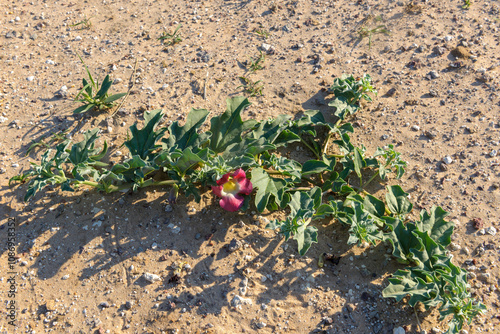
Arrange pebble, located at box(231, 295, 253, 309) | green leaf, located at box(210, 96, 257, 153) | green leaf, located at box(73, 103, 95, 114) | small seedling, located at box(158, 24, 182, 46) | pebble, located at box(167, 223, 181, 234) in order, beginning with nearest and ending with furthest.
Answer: pebble, located at box(231, 295, 253, 309) → pebble, located at box(167, 223, 181, 234) → green leaf, located at box(210, 96, 257, 153) → green leaf, located at box(73, 103, 95, 114) → small seedling, located at box(158, 24, 182, 46)

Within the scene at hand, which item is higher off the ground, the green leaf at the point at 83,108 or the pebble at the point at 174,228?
the green leaf at the point at 83,108

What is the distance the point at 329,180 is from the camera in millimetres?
3709

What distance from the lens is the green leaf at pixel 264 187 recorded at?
11.0ft

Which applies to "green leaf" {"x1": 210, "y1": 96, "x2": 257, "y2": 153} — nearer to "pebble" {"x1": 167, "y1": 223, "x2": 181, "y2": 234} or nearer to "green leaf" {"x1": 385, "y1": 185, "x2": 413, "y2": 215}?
"pebble" {"x1": 167, "y1": 223, "x2": 181, "y2": 234}

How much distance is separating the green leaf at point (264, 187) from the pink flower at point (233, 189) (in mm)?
83

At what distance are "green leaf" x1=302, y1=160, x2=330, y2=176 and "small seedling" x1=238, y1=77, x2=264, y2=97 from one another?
1212 mm

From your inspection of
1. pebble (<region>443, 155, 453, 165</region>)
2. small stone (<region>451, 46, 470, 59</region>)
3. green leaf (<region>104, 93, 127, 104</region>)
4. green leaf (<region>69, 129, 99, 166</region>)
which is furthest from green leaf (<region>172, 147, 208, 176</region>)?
small stone (<region>451, 46, 470, 59</region>)

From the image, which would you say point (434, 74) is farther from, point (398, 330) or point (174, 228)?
point (174, 228)

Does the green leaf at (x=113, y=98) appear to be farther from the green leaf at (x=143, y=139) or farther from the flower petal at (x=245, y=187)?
the flower petal at (x=245, y=187)

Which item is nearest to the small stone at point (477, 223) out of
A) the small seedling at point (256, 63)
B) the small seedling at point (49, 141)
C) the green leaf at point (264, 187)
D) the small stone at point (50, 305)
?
the green leaf at point (264, 187)

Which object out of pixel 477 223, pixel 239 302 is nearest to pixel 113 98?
pixel 239 302

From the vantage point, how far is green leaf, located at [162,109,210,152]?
3.59 meters

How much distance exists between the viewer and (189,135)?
12.1ft

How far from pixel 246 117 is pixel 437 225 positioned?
218 centimetres
